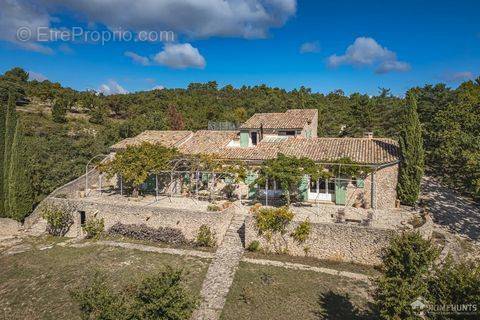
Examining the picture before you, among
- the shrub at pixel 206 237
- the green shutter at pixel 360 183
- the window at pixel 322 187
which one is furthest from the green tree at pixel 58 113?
the green shutter at pixel 360 183

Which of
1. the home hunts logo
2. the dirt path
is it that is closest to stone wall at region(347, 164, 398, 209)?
the dirt path

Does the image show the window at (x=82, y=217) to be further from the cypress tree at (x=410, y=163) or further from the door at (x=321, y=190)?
the cypress tree at (x=410, y=163)

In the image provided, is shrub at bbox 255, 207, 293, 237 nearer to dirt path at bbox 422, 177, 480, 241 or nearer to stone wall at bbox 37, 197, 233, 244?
stone wall at bbox 37, 197, 233, 244

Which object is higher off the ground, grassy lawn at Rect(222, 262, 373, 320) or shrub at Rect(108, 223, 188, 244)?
shrub at Rect(108, 223, 188, 244)

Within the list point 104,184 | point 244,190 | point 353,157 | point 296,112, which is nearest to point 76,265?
point 244,190

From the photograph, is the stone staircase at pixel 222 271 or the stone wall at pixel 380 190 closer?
the stone staircase at pixel 222 271

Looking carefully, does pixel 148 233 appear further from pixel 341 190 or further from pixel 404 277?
Result: pixel 404 277

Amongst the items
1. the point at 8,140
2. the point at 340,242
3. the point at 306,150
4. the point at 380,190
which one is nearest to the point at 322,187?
the point at 306,150

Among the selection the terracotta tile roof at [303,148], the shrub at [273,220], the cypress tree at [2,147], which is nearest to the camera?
the shrub at [273,220]
